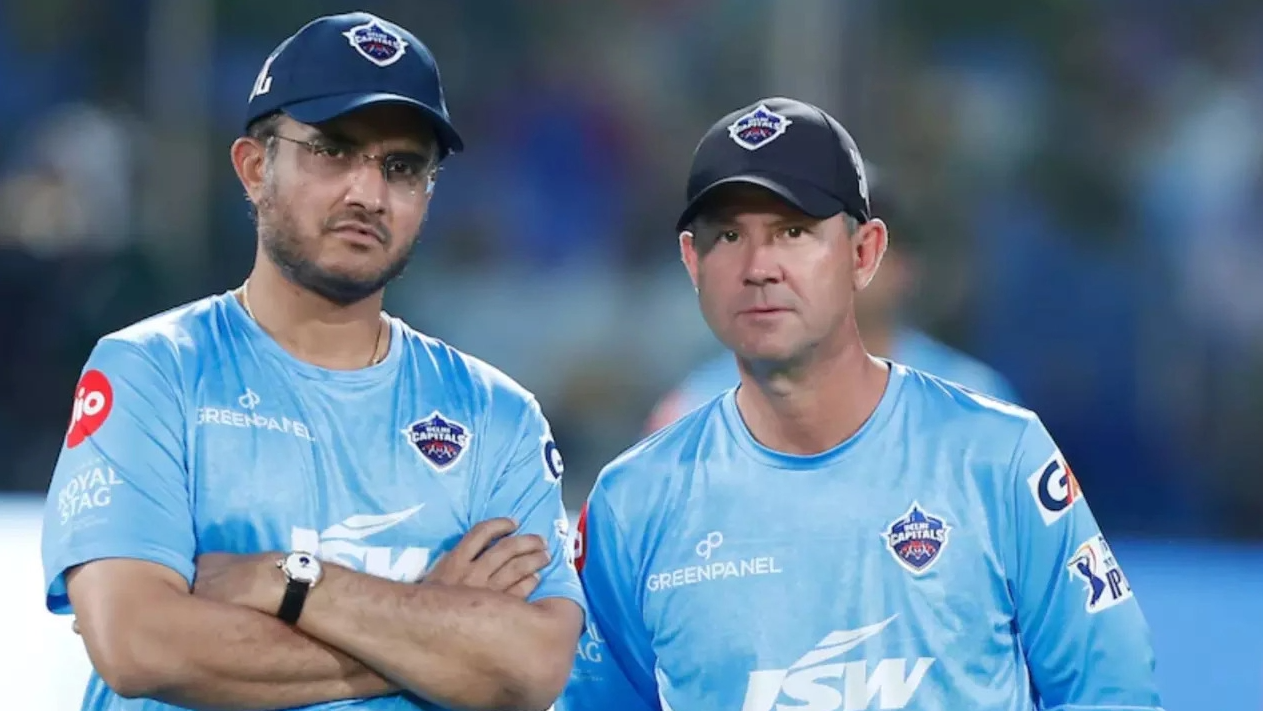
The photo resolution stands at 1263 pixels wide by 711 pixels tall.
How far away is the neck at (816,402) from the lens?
132 inches

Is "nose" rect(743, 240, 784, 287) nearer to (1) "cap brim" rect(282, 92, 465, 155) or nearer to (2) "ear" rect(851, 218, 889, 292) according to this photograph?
(2) "ear" rect(851, 218, 889, 292)

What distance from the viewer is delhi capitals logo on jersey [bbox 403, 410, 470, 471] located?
3285 millimetres

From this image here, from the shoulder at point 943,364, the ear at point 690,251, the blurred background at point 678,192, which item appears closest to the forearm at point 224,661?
the ear at point 690,251

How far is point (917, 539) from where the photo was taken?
10.7 ft

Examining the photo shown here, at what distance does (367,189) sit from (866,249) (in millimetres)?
907

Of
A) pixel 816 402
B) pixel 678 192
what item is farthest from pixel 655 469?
pixel 678 192

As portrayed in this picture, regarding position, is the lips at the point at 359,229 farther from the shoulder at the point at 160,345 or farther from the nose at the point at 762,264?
the nose at the point at 762,264

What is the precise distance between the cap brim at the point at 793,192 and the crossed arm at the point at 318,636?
76cm

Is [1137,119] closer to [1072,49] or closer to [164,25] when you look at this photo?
[1072,49]

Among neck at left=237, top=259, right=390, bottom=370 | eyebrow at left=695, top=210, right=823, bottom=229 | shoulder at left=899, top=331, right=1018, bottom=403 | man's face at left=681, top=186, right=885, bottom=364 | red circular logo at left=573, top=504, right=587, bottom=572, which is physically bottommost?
red circular logo at left=573, top=504, right=587, bottom=572

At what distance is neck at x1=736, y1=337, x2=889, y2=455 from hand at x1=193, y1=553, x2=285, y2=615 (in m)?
0.91

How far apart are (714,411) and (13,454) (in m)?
5.14

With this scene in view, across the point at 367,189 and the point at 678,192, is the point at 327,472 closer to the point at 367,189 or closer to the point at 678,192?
the point at 367,189

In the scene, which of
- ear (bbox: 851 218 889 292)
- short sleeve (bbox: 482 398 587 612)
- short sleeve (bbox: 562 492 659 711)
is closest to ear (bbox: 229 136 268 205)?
short sleeve (bbox: 482 398 587 612)
